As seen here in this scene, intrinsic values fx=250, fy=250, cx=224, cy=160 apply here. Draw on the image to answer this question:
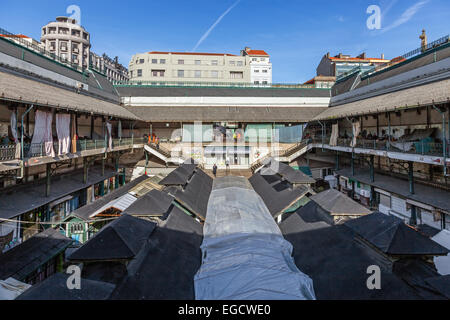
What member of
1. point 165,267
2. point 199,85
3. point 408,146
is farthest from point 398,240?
point 199,85

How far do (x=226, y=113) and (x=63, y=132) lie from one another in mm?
18269

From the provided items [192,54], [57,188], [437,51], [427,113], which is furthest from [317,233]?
[192,54]

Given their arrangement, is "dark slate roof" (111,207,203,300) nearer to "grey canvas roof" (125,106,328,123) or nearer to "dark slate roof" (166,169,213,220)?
"dark slate roof" (166,169,213,220)

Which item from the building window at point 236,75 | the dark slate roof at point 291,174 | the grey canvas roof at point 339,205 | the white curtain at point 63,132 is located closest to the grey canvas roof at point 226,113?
the dark slate roof at point 291,174

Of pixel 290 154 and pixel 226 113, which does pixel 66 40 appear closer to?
pixel 226 113

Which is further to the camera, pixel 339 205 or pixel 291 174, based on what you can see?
pixel 291 174

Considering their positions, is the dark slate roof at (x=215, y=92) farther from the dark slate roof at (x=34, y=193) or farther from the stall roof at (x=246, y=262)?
the stall roof at (x=246, y=262)

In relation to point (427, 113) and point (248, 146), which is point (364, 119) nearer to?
point (427, 113)

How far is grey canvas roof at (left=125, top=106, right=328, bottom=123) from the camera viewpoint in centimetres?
2775

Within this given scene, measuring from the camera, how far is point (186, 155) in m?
27.7

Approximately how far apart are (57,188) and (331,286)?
15.9 m

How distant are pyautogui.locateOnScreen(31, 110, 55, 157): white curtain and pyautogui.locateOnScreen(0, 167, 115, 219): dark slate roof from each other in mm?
2486

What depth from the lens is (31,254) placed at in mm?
8539

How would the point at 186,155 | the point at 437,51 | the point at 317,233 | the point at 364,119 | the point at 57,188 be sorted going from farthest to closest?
the point at 186,155 < the point at 364,119 < the point at 437,51 < the point at 57,188 < the point at 317,233
